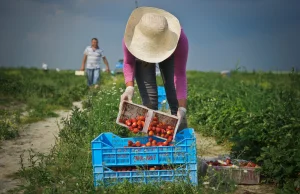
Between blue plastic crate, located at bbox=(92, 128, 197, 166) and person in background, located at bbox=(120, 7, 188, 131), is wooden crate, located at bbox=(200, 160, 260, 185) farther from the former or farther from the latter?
person in background, located at bbox=(120, 7, 188, 131)

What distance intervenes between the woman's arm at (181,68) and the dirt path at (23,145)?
2.07 m

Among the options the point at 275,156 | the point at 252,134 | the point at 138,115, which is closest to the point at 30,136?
the point at 138,115

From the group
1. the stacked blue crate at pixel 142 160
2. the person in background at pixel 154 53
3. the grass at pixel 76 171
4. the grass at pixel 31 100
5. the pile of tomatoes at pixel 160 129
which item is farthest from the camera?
the grass at pixel 31 100

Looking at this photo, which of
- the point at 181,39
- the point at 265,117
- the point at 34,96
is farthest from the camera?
the point at 34,96

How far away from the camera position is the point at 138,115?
461cm

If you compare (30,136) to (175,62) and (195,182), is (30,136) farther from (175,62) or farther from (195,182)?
(195,182)

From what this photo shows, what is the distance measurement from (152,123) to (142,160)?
1.58 ft

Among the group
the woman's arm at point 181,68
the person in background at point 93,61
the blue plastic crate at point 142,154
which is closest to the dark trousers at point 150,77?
the woman's arm at point 181,68

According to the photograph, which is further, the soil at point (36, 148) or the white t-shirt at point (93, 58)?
the white t-shirt at point (93, 58)

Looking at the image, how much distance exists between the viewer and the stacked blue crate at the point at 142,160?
4.11m

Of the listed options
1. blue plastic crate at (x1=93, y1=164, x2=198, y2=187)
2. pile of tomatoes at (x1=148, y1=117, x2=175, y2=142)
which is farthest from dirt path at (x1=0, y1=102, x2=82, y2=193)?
pile of tomatoes at (x1=148, y1=117, x2=175, y2=142)

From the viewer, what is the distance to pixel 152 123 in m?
4.49

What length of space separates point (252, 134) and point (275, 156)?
0.98 metres

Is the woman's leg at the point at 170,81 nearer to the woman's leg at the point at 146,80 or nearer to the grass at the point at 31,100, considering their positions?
the woman's leg at the point at 146,80
